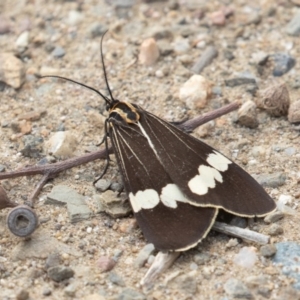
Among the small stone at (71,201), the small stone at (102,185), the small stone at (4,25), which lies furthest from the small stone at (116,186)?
the small stone at (4,25)

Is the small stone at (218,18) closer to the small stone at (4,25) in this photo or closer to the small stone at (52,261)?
the small stone at (4,25)

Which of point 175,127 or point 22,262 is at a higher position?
point 175,127

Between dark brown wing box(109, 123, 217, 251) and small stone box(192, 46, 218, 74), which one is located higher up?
dark brown wing box(109, 123, 217, 251)

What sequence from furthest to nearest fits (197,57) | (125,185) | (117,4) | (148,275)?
1. (117,4)
2. (197,57)
3. (125,185)
4. (148,275)

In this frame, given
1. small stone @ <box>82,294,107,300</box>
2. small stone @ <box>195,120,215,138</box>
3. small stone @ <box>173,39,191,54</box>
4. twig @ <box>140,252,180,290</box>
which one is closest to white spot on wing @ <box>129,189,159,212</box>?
twig @ <box>140,252,180,290</box>

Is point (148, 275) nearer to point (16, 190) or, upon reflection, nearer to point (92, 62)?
point (16, 190)

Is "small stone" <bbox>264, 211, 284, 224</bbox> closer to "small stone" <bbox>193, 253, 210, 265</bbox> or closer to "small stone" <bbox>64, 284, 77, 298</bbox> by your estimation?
"small stone" <bbox>193, 253, 210, 265</bbox>

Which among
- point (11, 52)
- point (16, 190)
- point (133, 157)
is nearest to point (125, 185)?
point (133, 157)
